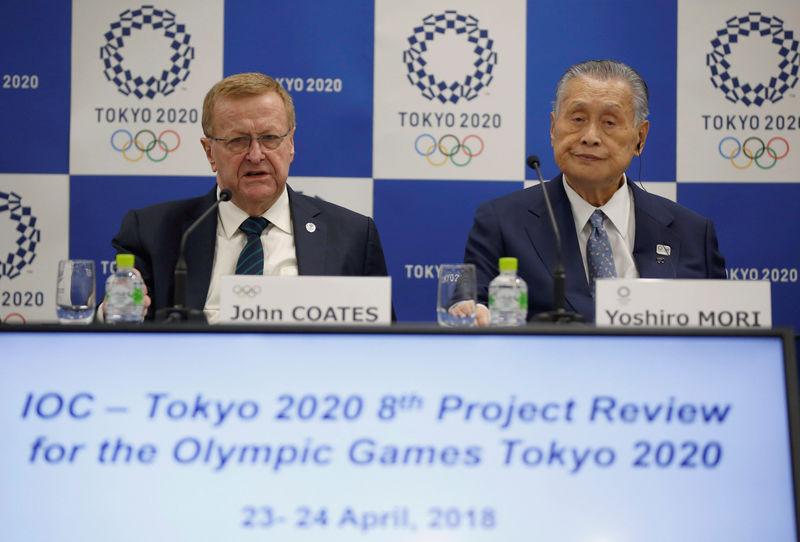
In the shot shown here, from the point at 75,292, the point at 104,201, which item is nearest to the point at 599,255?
the point at 75,292

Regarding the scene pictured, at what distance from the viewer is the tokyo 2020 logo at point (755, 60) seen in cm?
325

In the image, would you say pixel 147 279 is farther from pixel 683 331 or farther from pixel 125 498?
pixel 683 331

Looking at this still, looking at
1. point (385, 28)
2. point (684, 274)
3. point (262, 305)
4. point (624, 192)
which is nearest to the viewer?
point (262, 305)

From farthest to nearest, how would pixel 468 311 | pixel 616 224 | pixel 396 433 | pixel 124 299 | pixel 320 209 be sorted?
pixel 320 209, pixel 616 224, pixel 468 311, pixel 124 299, pixel 396 433

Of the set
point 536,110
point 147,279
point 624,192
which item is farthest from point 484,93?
point 147,279

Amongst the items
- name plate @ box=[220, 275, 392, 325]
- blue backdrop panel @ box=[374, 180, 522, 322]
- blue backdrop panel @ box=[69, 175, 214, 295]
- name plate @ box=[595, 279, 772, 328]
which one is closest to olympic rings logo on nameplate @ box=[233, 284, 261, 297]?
name plate @ box=[220, 275, 392, 325]

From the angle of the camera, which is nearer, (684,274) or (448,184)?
(684,274)

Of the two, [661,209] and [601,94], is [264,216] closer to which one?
[601,94]

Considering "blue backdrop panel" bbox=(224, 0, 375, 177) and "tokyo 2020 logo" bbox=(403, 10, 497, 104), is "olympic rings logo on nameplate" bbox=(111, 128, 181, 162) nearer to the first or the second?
"blue backdrop panel" bbox=(224, 0, 375, 177)

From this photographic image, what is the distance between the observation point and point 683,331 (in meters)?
1.27

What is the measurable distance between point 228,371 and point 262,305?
0.72 feet

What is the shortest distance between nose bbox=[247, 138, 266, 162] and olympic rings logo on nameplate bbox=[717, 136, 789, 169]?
82.8 inches

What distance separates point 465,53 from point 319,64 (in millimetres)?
657

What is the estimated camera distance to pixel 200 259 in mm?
2326
